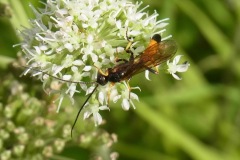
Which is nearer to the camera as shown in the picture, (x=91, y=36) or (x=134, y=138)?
(x=91, y=36)

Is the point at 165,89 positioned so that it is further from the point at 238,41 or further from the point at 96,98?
the point at 96,98

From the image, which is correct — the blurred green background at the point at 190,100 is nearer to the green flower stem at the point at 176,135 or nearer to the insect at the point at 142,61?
the green flower stem at the point at 176,135

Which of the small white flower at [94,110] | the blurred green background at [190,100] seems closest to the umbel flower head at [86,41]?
A: the small white flower at [94,110]

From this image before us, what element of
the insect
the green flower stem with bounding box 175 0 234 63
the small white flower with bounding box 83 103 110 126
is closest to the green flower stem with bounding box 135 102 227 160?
the green flower stem with bounding box 175 0 234 63

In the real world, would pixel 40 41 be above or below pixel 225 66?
A: below

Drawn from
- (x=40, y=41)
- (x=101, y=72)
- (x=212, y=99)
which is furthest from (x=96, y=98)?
(x=212, y=99)

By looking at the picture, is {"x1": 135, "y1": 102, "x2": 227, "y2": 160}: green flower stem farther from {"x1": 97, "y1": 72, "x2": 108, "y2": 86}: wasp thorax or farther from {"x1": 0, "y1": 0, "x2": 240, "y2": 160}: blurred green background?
{"x1": 97, "y1": 72, "x2": 108, "y2": 86}: wasp thorax

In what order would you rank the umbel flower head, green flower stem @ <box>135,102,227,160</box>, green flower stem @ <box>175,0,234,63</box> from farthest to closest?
1. green flower stem @ <box>175,0,234,63</box>
2. green flower stem @ <box>135,102,227,160</box>
3. the umbel flower head
